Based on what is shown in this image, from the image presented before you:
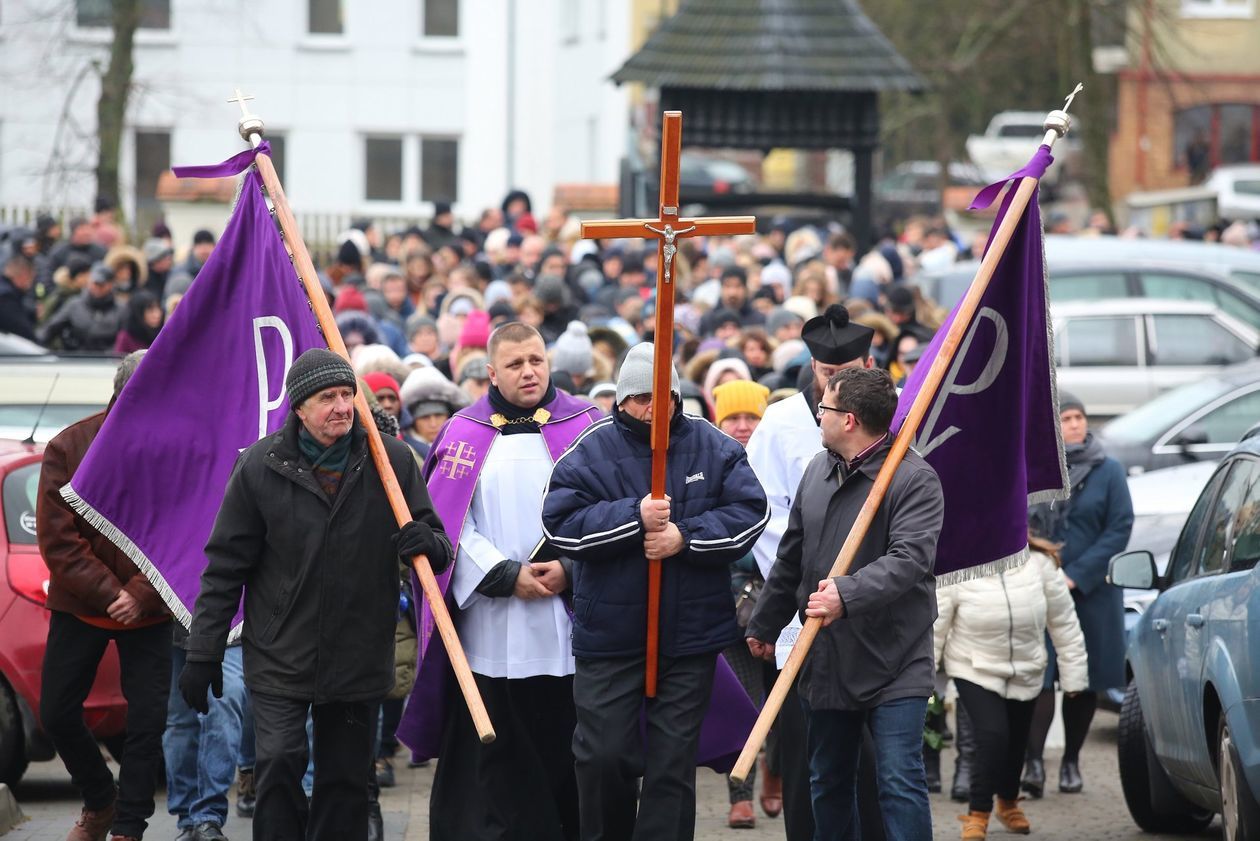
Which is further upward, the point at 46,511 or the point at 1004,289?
the point at 1004,289

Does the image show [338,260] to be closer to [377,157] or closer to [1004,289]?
[1004,289]

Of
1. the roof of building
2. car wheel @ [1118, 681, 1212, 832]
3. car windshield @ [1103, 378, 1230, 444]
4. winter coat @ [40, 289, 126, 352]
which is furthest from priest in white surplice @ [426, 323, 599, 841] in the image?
the roof of building

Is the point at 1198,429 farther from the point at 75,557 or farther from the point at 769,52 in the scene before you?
the point at 75,557

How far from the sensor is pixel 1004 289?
796 centimetres

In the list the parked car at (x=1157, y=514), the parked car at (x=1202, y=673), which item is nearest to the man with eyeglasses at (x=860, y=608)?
the parked car at (x=1202, y=673)

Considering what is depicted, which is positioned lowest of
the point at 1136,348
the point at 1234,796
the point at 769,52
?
the point at 1234,796

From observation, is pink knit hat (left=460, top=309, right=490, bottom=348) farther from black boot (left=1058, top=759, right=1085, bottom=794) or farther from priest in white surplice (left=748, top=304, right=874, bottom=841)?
black boot (left=1058, top=759, right=1085, bottom=794)

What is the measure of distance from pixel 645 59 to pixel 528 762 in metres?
14.7

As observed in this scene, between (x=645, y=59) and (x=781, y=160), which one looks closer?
(x=645, y=59)

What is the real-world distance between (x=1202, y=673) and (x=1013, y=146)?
42.9 metres

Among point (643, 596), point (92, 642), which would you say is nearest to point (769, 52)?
point (92, 642)

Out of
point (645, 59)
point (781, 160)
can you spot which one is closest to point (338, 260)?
point (645, 59)

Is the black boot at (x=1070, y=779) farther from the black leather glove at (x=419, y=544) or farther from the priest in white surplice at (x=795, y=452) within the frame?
the black leather glove at (x=419, y=544)

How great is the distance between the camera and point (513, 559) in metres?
7.91
